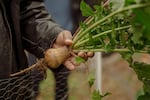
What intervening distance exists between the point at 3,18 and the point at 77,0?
140 cm

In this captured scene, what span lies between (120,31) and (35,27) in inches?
19.3

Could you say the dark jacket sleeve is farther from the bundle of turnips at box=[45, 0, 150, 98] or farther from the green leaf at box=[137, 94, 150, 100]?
the green leaf at box=[137, 94, 150, 100]

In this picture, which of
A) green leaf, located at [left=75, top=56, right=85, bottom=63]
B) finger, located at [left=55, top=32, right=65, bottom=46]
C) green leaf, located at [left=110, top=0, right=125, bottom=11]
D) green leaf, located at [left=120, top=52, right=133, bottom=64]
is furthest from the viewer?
finger, located at [left=55, top=32, right=65, bottom=46]

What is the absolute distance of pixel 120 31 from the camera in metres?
1.08

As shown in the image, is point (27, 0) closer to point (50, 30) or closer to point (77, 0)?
point (50, 30)

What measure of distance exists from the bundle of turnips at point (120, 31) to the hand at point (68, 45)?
0.06 ft

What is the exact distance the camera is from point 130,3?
90 centimetres

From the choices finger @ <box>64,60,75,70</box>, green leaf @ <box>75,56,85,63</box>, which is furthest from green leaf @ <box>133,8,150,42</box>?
finger @ <box>64,60,75,70</box>

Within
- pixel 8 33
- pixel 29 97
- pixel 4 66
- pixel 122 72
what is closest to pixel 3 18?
pixel 8 33

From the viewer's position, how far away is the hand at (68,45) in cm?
126

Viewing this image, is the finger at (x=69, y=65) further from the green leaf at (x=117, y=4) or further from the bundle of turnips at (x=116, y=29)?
the green leaf at (x=117, y=4)

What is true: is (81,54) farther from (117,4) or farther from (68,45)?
(117,4)

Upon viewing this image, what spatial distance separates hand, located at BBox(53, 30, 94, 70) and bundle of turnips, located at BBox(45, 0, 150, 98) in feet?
0.06

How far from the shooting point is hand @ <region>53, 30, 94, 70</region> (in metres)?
1.26
